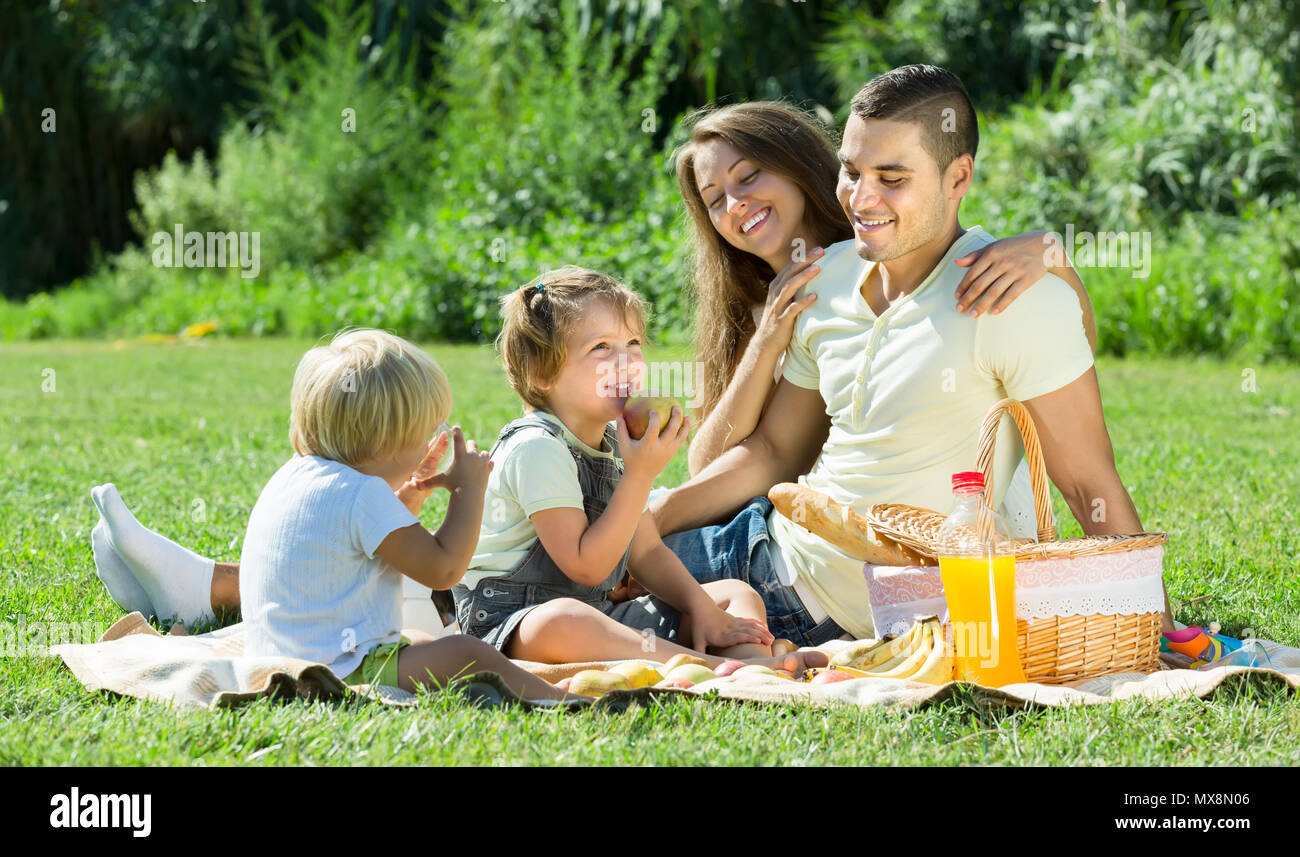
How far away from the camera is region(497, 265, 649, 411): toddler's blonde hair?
3.45 meters

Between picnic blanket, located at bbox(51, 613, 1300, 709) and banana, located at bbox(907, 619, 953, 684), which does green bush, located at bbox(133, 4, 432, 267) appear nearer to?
picnic blanket, located at bbox(51, 613, 1300, 709)

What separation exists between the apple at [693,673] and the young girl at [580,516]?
17 cm

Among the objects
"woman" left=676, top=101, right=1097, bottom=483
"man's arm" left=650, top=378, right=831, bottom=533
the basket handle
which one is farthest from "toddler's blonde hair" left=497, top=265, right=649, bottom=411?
the basket handle

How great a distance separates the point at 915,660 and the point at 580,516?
89cm

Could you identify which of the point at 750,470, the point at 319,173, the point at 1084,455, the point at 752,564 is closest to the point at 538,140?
the point at 319,173

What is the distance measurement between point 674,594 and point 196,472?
3.73m

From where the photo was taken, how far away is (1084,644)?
10.0 ft

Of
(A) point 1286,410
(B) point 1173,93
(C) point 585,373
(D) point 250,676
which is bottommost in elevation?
(A) point 1286,410

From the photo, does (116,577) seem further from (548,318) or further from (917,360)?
(917,360)

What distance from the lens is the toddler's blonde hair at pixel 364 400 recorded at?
3.03m

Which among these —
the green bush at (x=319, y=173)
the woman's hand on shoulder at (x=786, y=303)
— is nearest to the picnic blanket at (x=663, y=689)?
the woman's hand on shoulder at (x=786, y=303)

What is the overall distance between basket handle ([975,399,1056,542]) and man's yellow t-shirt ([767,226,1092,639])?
12 cm
